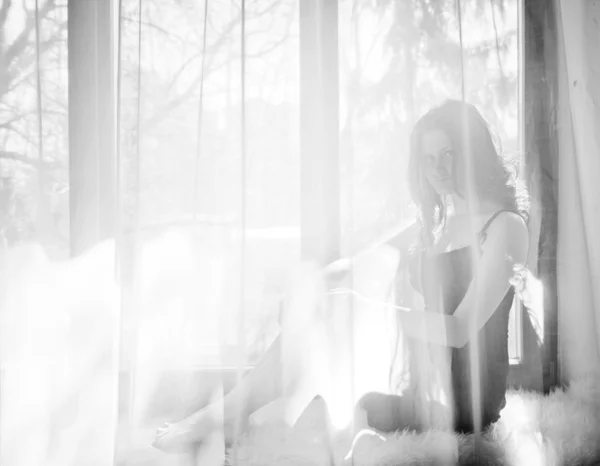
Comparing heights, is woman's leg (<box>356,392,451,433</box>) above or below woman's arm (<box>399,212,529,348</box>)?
below

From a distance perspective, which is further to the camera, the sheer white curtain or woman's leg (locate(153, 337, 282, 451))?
the sheer white curtain

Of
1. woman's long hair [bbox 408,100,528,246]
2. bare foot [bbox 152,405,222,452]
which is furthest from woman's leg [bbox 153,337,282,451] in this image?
woman's long hair [bbox 408,100,528,246]

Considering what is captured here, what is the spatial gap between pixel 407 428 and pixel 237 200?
2.30 feet

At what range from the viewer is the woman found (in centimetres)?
133

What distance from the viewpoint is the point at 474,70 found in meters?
1.38

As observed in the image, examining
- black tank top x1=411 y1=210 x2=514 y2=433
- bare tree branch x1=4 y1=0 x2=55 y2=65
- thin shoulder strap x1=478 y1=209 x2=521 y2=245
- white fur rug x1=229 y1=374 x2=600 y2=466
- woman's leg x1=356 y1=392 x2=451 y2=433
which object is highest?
bare tree branch x1=4 y1=0 x2=55 y2=65

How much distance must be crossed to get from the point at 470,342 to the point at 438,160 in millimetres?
473

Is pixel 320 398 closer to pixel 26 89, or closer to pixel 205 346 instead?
pixel 205 346

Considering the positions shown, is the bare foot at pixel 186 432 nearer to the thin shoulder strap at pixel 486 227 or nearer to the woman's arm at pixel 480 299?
the woman's arm at pixel 480 299

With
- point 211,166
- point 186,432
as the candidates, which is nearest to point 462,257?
point 211,166

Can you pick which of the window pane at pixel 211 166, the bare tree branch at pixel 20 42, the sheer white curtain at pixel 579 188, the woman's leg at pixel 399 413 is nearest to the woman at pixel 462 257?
the woman's leg at pixel 399 413

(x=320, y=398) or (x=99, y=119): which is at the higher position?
(x=99, y=119)

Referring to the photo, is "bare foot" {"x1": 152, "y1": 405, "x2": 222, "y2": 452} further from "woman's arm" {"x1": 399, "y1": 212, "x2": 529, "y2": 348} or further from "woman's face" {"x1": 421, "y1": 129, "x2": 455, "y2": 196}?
"woman's face" {"x1": 421, "y1": 129, "x2": 455, "y2": 196}

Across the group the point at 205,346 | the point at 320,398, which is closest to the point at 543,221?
the point at 320,398
